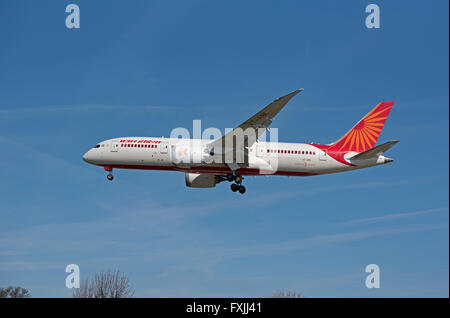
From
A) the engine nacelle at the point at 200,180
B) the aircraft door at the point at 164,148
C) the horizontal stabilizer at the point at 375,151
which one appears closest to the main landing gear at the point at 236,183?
the engine nacelle at the point at 200,180

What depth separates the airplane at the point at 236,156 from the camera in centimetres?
5500

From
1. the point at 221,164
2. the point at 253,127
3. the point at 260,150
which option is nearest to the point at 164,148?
the point at 221,164

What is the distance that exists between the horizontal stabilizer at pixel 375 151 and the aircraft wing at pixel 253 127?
10.6 metres

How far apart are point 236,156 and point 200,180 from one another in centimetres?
800

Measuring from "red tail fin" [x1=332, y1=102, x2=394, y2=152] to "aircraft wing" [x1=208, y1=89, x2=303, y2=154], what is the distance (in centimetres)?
1026

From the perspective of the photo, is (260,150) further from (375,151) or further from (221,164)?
(375,151)

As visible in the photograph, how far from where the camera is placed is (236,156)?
183ft

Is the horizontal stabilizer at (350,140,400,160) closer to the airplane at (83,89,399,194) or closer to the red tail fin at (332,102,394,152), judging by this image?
the airplane at (83,89,399,194)

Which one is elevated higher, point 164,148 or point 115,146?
point 115,146

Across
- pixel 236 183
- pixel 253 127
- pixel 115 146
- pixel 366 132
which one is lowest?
pixel 236 183

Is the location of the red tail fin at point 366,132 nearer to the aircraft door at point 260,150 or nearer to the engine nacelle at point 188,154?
the aircraft door at point 260,150
